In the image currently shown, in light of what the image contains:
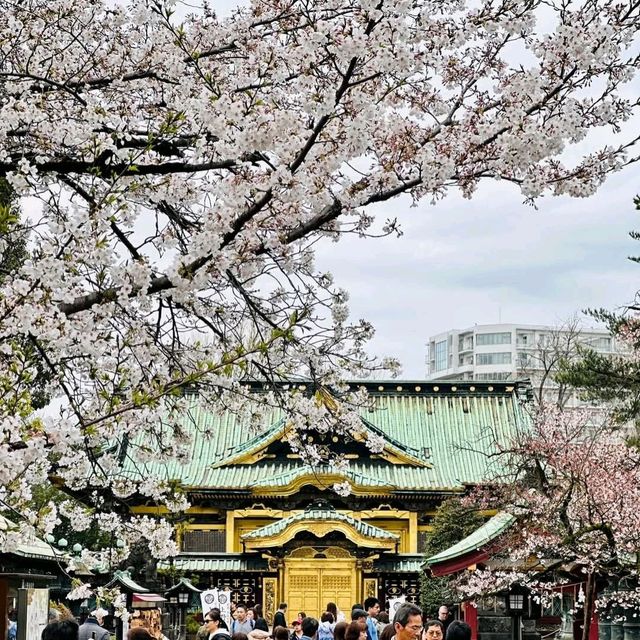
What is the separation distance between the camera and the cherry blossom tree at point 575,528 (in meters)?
16.1

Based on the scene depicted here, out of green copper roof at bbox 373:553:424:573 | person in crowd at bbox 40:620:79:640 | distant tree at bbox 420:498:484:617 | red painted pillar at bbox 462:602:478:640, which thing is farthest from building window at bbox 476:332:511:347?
person in crowd at bbox 40:620:79:640

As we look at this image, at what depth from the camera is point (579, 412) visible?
27359mm

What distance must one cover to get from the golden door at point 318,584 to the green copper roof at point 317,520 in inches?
38.3

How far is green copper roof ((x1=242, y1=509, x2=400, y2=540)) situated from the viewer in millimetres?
31859

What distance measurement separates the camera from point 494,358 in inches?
4309

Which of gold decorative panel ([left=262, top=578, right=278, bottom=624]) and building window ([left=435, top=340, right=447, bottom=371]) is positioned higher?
building window ([left=435, top=340, right=447, bottom=371])

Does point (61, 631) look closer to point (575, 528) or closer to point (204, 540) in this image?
point (575, 528)

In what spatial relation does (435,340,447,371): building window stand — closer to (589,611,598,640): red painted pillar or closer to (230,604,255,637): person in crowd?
(589,611,598,640): red painted pillar

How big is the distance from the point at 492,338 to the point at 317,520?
79.6 meters

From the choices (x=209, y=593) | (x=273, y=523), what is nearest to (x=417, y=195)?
(x=209, y=593)

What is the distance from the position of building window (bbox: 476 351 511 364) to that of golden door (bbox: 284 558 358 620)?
3065 inches

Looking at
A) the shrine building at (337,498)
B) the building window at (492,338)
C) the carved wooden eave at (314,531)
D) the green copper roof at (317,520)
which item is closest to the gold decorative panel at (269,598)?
the shrine building at (337,498)

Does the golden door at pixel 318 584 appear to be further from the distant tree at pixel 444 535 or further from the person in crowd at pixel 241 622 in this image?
the person in crowd at pixel 241 622

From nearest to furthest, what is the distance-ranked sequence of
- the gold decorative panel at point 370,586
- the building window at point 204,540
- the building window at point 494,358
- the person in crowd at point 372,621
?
the person in crowd at point 372,621 → the gold decorative panel at point 370,586 → the building window at point 204,540 → the building window at point 494,358
